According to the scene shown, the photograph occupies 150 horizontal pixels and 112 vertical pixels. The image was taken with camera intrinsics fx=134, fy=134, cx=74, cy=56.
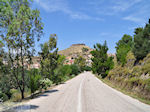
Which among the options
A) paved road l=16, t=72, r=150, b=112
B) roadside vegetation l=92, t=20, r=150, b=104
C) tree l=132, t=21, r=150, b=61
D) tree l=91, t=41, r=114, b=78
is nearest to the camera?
paved road l=16, t=72, r=150, b=112

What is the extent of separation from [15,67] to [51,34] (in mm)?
10450

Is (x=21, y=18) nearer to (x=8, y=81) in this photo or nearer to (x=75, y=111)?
(x=8, y=81)

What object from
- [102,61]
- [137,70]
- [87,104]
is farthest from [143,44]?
[102,61]

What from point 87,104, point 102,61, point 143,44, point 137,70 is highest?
point 143,44

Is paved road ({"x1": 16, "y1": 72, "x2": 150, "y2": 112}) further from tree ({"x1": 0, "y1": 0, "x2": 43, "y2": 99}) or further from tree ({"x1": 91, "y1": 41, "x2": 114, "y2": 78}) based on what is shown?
tree ({"x1": 91, "y1": 41, "x2": 114, "y2": 78})

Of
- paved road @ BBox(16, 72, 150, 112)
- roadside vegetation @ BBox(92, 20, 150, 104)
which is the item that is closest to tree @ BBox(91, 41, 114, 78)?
roadside vegetation @ BBox(92, 20, 150, 104)

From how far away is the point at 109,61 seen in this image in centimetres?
3284

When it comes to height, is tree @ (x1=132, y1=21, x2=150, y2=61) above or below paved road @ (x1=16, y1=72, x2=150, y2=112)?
above

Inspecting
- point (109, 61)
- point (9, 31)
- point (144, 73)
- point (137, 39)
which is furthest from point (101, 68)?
point (9, 31)

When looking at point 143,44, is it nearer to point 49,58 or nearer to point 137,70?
point 137,70

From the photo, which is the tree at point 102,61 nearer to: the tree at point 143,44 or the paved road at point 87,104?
the tree at point 143,44

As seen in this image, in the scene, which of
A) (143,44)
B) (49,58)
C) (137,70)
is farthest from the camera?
(49,58)

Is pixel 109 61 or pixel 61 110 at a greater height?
pixel 109 61

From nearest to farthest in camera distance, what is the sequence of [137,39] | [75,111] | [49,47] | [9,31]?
1. [75,111]
2. [9,31]
3. [137,39]
4. [49,47]
